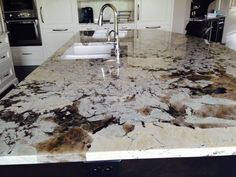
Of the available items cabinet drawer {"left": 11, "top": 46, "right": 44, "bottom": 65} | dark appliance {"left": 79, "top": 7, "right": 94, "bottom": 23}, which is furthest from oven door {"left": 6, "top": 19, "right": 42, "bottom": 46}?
dark appliance {"left": 79, "top": 7, "right": 94, "bottom": 23}

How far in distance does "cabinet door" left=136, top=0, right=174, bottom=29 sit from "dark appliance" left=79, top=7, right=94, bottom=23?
913 mm

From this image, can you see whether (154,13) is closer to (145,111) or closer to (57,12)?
(57,12)

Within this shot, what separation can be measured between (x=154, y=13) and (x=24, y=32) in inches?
97.6

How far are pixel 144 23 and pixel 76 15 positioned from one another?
1282 mm

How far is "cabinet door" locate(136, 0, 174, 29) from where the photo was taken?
439 cm

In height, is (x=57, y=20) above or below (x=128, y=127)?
above

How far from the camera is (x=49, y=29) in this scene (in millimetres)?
4535

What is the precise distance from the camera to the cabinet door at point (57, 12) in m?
4.38

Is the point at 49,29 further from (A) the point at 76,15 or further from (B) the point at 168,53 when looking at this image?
(B) the point at 168,53

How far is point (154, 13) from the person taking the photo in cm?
445

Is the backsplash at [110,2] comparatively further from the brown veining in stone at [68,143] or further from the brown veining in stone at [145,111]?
the brown veining in stone at [68,143]

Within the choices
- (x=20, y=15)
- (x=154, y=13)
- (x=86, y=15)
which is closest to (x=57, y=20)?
(x=86, y=15)

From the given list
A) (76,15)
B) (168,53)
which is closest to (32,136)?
(168,53)

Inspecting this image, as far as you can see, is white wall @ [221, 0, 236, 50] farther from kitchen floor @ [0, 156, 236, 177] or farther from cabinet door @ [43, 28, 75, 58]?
kitchen floor @ [0, 156, 236, 177]
